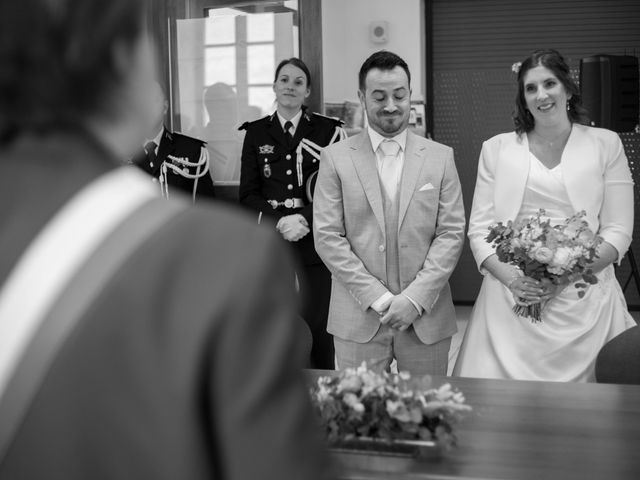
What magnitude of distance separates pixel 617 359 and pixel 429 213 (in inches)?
36.7

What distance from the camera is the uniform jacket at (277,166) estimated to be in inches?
187

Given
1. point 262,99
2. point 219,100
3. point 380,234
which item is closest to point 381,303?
point 380,234

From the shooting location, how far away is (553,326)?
143 inches

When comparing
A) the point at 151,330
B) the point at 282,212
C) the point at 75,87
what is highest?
the point at 75,87

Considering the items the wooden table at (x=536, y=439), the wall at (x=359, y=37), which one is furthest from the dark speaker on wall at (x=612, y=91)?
the wooden table at (x=536, y=439)

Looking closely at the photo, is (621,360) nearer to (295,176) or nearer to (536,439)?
(536,439)

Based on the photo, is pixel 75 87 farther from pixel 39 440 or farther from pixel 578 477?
pixel 578 477

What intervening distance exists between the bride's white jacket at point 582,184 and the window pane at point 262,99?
8.20 feet

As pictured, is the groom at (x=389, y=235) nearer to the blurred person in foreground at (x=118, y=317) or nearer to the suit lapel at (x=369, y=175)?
the suit lapel at (x=369, y=175)

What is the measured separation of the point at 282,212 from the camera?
4.76 meters

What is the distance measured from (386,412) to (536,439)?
0.39 metres

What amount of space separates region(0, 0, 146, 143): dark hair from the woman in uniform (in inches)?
151

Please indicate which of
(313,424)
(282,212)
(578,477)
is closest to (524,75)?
(282,212)

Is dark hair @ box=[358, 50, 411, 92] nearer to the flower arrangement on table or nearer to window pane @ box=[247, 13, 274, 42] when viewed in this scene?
the flower arrangement on table
